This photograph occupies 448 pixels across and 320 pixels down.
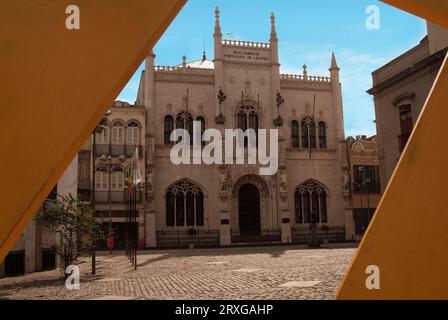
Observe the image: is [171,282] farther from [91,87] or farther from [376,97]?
[376,97]

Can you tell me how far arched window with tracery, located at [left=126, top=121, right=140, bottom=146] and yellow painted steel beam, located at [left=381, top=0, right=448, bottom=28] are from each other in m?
31.5

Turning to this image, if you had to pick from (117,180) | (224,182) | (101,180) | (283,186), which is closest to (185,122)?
(224,182)

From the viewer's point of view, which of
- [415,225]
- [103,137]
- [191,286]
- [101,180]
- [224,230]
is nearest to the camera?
[415,225]

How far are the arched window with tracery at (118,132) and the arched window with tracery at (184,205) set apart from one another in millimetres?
5570

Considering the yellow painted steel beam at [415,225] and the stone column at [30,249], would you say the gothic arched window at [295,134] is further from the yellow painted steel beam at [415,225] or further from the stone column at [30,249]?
the yellow painted steel beam at [415,225]

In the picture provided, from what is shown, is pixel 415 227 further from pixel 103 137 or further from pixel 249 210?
pixel 249 210

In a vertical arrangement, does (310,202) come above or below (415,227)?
above

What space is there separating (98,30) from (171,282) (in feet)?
30.7

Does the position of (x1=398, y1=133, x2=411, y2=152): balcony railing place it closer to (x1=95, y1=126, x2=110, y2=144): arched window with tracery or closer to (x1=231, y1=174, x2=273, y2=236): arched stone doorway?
(x1=231, y1=174, x2=273, y2=236): arched stone doorway

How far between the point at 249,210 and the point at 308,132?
897 centimetres

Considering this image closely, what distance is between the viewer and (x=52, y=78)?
374 centimetres

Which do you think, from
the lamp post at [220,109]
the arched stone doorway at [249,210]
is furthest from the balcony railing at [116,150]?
the arched stone doorway at [249,210]

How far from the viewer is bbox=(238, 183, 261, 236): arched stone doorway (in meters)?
36.5
